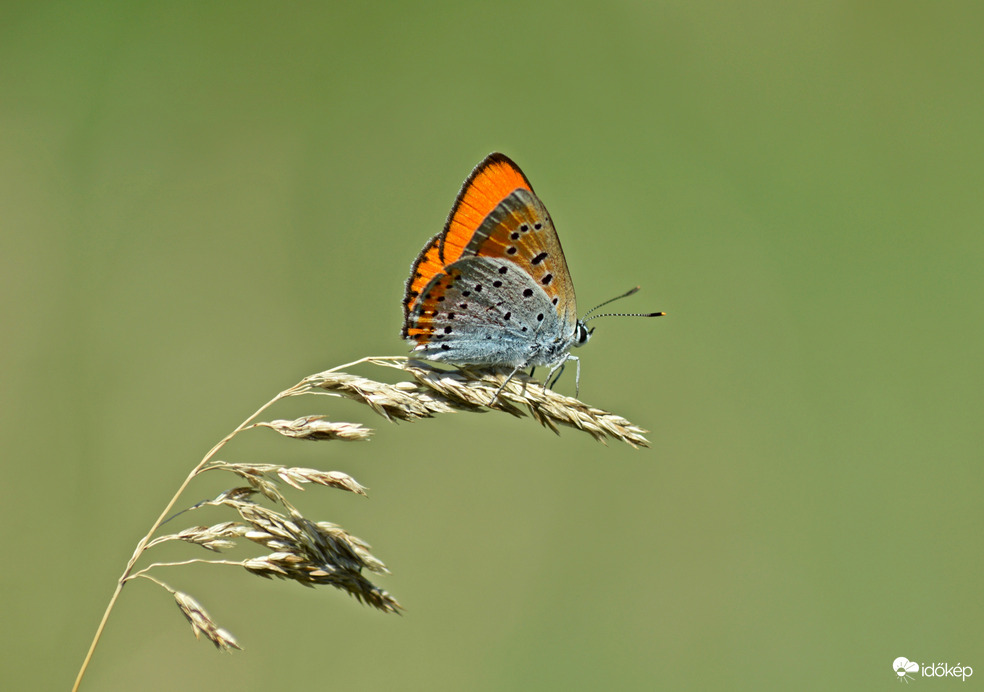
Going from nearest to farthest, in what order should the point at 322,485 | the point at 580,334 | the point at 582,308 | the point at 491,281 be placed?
the point at 322,485, the point at 491,281, the point at 580,334, the point at 582,308

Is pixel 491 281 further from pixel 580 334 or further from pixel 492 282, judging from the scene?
pixel 580 334

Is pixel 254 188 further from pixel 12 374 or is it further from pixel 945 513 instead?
pixel 945 513

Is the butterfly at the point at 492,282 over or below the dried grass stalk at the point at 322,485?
over

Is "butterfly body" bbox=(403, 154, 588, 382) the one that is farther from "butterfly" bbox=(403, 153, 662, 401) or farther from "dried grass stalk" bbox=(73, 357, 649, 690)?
"dried grass stalk" bbox=(73, 357, 649, 690)

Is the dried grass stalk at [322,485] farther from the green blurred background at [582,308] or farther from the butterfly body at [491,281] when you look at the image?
the green blurred background at [582,308]

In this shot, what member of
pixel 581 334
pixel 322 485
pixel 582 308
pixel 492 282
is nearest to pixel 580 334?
pixel 581 334

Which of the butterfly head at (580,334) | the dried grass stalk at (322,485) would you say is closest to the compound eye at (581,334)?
the butterfly head at (580,334)
